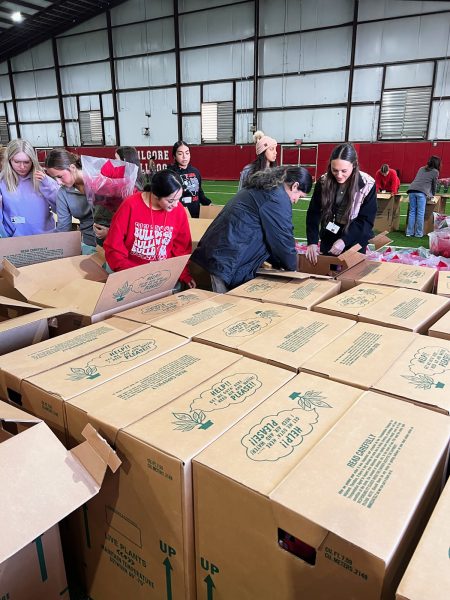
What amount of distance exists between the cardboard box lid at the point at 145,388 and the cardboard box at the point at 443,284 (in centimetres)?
103

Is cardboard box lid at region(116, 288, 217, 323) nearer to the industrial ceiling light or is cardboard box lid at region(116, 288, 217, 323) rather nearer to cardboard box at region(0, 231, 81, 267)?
cardboard box at region(0, 231, 81, 267)

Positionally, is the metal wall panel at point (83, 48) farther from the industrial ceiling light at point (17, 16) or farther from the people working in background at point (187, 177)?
the people working in background at point (187, 177)

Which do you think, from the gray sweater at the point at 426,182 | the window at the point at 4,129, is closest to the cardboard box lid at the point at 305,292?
the gray sweater at the point at 426,182

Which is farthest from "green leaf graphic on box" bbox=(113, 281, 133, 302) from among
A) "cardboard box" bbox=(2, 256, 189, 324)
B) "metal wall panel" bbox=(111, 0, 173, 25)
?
"metal wall panel" bbox=(111, 0, 173, 25)

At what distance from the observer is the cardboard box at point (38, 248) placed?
2.09 m

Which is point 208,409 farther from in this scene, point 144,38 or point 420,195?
point 144,38

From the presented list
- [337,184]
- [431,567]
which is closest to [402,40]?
[337,184]

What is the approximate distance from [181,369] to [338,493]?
58 cm

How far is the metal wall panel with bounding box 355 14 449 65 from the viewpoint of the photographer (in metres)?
10.4

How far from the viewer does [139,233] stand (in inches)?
83.7

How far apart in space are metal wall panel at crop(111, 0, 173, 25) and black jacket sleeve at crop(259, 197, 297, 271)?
46.9 ft

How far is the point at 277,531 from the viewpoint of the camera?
2.53 ft

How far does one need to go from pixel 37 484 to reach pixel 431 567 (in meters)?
0.71

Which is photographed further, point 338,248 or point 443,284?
point 338,248
